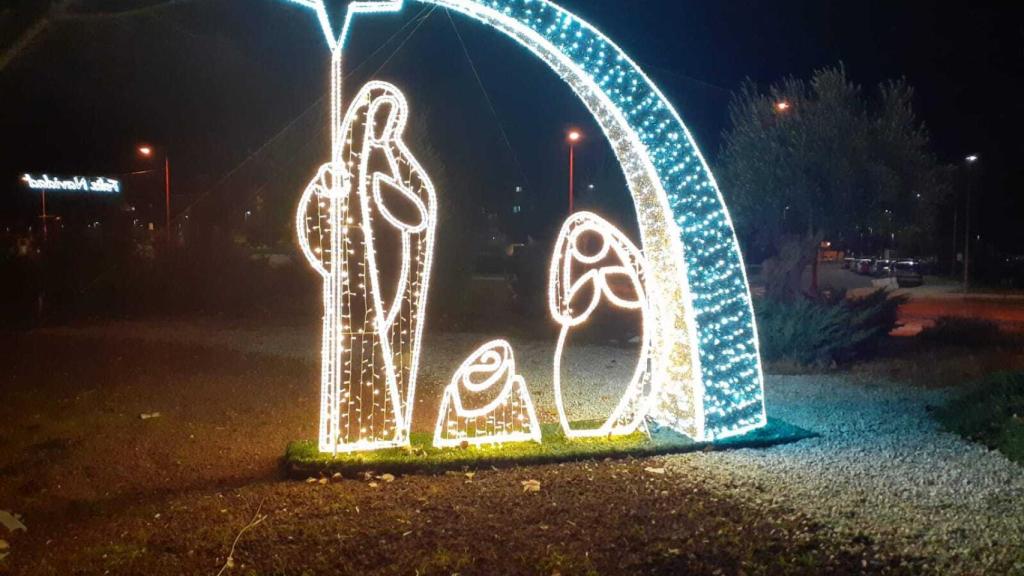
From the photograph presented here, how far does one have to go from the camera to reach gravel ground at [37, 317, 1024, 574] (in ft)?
17.7

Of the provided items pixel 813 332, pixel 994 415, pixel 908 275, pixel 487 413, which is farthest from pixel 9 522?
pixel 908 275

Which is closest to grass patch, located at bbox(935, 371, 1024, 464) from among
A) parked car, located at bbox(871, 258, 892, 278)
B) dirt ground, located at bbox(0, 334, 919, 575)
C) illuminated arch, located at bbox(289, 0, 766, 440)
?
illuminated arch, located at bbox(289, 0, 766, 440)

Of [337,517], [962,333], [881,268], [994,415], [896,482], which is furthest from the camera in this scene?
[881,268]

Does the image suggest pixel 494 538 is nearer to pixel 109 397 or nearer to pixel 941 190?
pixel 109 397

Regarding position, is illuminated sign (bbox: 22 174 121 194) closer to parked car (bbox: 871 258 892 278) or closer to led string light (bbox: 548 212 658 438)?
led string light (bbox: 548 212 658 438)

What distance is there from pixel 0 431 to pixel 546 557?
647 centimetres

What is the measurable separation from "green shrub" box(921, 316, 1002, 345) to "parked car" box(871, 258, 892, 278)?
2389 centimetres

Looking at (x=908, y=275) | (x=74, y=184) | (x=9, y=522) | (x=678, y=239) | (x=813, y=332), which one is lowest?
(x=9, y=522)

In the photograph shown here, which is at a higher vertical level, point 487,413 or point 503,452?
point 487,413

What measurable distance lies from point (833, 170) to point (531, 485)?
16466 millimetres

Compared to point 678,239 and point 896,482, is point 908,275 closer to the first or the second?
point 678,239

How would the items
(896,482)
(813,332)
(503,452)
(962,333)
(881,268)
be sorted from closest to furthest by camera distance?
(896,482) < (503,452) < (813,332) < (962,333) < (881,268)

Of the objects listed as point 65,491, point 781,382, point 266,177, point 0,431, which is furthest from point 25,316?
point 781,382

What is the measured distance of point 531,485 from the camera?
6.50m
